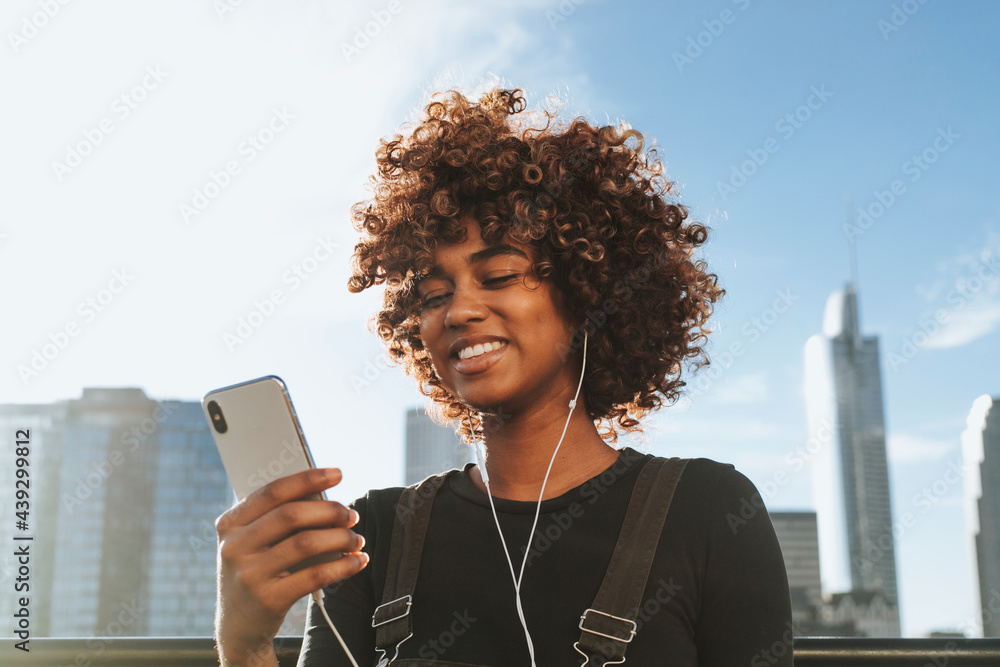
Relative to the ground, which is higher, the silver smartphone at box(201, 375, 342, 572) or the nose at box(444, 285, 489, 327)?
the nose at box(444, 285, 489, 327)

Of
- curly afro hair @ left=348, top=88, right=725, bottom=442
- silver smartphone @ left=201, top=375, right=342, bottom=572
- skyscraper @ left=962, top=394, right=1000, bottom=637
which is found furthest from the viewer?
skyscraper @ left=962, top=394, right=1000, bottom=637

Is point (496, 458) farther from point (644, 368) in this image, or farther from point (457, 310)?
point (644, 368)

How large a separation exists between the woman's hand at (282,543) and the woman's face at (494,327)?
54 centimetres

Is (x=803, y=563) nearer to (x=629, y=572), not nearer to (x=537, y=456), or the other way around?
(x=537, y=456)

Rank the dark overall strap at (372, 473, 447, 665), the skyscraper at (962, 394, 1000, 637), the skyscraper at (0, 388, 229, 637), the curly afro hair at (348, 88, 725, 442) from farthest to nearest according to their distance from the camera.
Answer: the skyscraper at (0, 388, 229, 637)
the skyscraper at (962, 394, 1000, 637)
the curly afro hair at (348, 88, 725, 442)
the dark overall strap at (372, 473, 447, 665)

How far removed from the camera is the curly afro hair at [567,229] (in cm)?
191

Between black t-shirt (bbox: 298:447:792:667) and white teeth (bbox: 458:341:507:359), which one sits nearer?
black t-shirt (bbox: 298:447:792:667)

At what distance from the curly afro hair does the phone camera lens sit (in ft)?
2.15

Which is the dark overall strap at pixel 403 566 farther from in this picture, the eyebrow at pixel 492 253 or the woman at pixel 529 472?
the eyebrow at pixel 492 253

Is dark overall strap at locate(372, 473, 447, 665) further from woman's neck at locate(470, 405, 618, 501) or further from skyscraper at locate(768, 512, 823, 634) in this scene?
skyscraper at locate(768, 512, 823, 634)

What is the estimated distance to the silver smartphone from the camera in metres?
1.36

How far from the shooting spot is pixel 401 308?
2.21 metres

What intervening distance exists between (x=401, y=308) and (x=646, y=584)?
1.10 meters

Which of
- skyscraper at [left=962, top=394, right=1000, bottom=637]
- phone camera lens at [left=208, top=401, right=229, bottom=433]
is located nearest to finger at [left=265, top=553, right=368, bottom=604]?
phone camera lens at [left=208, top=401, right=229, bottom=433]
